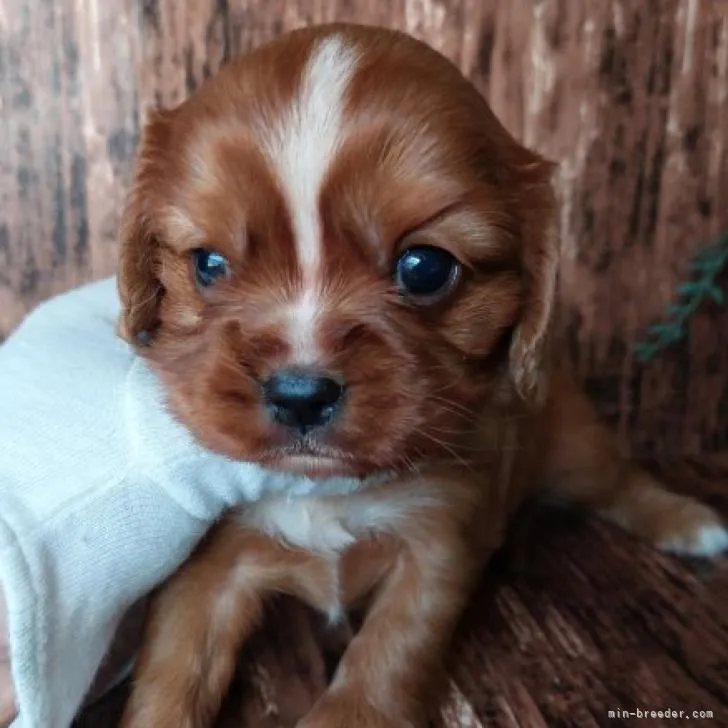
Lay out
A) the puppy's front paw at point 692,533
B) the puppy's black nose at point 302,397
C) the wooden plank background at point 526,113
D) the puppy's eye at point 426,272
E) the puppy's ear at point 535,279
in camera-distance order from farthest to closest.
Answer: the wooden plank background at point 526,113 < the puppy's front paw at point 692,533 < the puppy's ear at point 535,279 < the puppy's eye at point 426,272 < the puppy's black nose at point 302,397

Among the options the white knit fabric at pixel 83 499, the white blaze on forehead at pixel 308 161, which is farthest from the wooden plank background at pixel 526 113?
the white blaze on forehead at pixel 308 161

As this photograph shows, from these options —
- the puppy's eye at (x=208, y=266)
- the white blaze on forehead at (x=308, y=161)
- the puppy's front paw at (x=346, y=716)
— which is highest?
the white blaze on forehead at (x=308, y=161)

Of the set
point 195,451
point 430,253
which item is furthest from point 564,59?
point 195,451

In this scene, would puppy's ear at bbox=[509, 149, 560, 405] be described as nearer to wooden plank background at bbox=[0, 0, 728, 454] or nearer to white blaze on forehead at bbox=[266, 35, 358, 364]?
white blaze on forehead at bbox=[266, 35, 358, 364]

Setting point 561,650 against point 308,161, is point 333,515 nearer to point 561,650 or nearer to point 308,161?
point 561,650

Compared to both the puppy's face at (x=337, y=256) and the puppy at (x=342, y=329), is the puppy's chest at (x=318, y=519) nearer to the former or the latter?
the puppy at (x=342, y=329)

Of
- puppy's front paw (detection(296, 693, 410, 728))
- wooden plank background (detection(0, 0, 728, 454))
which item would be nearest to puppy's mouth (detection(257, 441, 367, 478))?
puppy's front paw (detection(296, 693, 410, 728))

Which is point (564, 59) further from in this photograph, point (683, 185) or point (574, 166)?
point (683, 185)
